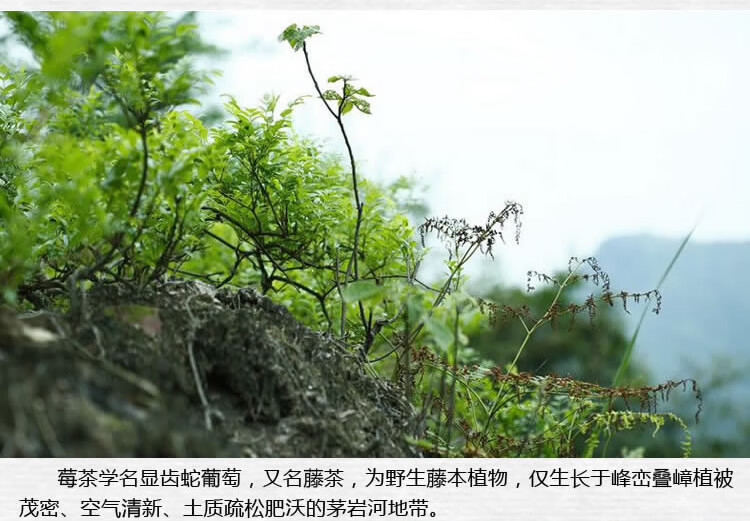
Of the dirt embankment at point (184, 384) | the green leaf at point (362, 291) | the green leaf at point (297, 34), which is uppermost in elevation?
the green leaf at point (297, 34)

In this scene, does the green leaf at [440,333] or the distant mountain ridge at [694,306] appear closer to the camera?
the green leaf at [440,333]

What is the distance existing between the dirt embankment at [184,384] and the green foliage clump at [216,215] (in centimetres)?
7

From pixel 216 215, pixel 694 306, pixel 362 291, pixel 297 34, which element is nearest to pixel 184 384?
pixel 362 291

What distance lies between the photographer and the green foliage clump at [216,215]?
3.99ft

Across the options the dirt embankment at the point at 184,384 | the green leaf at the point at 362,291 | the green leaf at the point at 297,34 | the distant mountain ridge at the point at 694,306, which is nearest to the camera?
the dirt embankment at the point at 184,384

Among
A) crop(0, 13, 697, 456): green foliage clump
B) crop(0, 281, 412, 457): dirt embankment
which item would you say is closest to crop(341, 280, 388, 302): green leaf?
crop(0, 13, 697, 456): green foliage clump

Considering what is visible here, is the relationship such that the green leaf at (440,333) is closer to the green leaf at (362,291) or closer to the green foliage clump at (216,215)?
the green foliage clump at (216,215)

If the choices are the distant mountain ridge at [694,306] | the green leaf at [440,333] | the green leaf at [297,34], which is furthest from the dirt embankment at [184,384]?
the distant mountain ridge at [694,306]

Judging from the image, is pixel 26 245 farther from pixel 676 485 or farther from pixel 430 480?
pixel 676 485

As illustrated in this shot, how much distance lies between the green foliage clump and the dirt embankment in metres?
0.07

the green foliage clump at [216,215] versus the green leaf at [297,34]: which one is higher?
the green leaf at [297,34]

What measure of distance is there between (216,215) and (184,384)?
2.68 feet

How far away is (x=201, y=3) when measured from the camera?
6.33ft

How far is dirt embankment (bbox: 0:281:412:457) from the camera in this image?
3.07 ft
